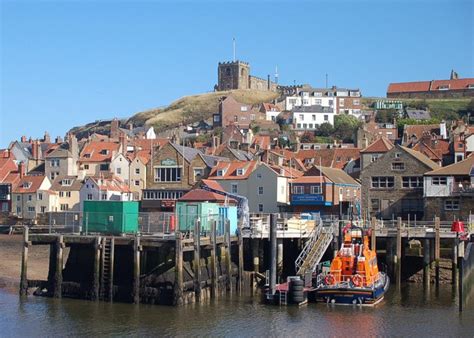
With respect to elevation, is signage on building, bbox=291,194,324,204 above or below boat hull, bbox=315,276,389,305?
above

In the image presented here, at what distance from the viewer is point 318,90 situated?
166500 millimetres

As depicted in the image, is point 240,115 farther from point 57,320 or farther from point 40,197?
point 57,320

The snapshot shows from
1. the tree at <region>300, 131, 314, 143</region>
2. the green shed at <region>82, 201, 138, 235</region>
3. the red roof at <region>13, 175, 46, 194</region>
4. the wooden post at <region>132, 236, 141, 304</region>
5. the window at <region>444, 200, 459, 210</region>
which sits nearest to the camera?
the wooden post at <region>132, 236, 141, 304</region>

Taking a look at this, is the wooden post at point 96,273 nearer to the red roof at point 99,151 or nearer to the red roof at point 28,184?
the red roof at point 99,151

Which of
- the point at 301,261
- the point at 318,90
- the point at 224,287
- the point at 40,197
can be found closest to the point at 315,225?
the point at 301,261

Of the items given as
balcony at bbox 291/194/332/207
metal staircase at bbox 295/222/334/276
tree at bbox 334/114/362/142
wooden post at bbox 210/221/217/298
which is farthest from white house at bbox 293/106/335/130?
wooden post at bbox 210/221/217/298

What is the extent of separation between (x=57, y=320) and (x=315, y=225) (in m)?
21.7

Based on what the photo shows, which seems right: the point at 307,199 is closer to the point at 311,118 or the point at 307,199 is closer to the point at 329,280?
the point at 329,280

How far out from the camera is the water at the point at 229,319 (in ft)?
120

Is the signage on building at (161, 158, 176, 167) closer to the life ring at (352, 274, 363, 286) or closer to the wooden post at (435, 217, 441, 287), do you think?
the wooden post at (435, 217, 441, 287)

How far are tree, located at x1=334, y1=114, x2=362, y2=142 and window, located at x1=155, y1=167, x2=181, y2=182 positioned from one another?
5133 centimetres

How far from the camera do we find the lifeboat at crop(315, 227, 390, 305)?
139 feet

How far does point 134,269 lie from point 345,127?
9953cm

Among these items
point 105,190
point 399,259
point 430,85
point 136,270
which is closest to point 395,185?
point 399,259
